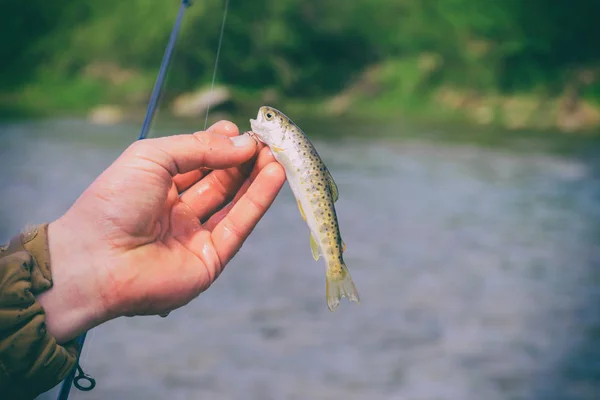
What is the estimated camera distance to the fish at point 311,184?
9.39 ft

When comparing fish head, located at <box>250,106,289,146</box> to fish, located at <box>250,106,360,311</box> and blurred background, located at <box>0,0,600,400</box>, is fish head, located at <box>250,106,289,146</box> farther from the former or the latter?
blurred background, located at <box>0,0,600,400</box>

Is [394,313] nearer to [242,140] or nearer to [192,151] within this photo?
[242,140]

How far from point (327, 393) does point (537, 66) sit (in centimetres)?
2870

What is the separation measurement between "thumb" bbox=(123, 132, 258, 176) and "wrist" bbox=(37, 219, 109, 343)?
0.34m

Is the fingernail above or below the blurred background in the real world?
below

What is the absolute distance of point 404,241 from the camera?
37.0 feet

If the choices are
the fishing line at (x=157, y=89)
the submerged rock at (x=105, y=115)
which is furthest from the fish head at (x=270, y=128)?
the submerged rock at (x=105, y=115)

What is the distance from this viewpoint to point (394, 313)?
845 centimetres

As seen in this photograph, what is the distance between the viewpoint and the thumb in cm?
255

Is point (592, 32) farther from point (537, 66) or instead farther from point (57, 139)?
point (57, 139)

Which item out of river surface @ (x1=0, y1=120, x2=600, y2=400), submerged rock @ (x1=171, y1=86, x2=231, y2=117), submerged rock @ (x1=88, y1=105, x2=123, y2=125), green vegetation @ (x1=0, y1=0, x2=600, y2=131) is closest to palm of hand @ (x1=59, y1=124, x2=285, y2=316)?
river surface @ (x1=0, y1=120, x2=600, y2=400)

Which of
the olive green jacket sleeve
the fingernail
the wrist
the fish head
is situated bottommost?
the olive green jacket sleeve

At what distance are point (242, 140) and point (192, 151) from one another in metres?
0.25

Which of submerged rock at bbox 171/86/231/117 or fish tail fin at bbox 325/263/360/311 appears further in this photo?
submerged rock at bbox 171/86/231/117
